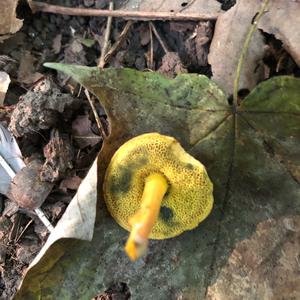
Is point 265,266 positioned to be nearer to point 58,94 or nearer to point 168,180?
point 168,180

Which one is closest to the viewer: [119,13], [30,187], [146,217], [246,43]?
[146,217]

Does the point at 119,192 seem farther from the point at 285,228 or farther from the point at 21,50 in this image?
the point at 21,50

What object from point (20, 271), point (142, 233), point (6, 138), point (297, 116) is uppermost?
point (142, 233)

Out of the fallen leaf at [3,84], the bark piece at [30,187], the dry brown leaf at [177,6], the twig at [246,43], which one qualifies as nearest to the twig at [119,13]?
the dry brown leaf at [177,6]

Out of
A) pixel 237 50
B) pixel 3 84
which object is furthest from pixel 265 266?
pixel 3 84

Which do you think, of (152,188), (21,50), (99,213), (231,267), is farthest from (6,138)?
(231,267)

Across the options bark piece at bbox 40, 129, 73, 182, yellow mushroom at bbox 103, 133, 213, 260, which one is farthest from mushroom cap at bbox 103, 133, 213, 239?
bark piece at bbox 40, 129, 73, 182
